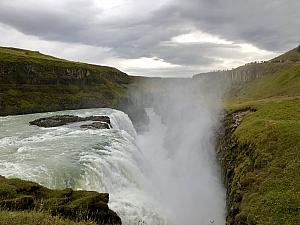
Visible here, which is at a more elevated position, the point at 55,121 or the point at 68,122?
the point at 55,121

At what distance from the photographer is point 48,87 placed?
9944cm

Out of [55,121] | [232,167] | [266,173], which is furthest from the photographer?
[55,121]

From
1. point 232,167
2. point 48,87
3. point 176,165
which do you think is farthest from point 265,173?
point 48,87

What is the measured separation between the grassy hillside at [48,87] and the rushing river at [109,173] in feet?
142

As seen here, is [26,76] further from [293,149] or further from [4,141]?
[293,149]

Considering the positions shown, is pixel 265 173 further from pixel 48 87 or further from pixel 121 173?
pixel 48 87

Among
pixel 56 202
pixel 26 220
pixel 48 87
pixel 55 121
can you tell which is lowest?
pixel 55 121

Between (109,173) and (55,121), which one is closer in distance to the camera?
(109,173)

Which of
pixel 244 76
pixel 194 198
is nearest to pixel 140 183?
pixel 194 198

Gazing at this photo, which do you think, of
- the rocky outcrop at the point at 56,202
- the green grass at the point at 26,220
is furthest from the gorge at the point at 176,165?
the green grass at the point at 26,220

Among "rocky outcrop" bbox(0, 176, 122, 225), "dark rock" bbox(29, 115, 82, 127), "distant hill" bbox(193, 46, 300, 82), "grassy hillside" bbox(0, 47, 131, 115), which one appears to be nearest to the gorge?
"grassy hillside" bbox(0, 47, 131, 115)

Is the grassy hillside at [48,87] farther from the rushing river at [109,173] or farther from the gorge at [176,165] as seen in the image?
the rushing river at [109,173]

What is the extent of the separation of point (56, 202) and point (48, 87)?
8744 centimetres

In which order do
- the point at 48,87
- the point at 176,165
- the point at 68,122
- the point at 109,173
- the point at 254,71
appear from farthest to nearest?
the point at 254,71 < the point at 48,87 < the point at 176,165 < the point at 68,122 < the point at 109,173
